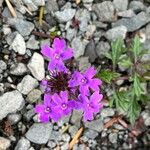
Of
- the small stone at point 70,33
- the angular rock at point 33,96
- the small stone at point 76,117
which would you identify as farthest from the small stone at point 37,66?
the small stone at point 76,117

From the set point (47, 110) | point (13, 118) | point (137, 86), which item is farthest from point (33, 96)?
point (137, 86)

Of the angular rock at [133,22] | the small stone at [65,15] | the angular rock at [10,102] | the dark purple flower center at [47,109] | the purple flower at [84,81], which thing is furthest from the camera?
the angular rock at [133,22]

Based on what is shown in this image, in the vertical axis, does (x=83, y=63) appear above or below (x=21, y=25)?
below

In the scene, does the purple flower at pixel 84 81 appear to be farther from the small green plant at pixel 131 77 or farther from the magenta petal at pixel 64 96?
the small green plant at pixel 131 77

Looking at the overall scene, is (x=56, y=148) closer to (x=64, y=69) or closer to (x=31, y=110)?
(x=31, y=110)

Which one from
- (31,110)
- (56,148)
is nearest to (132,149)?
(56,148)

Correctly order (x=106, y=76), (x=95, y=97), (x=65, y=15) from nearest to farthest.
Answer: (x=95, y=97), (x=106, y=76), (x=65, y=15)

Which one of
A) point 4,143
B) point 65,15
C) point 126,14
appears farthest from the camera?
point 126,14

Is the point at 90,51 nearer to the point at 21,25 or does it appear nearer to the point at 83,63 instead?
the point at 83,63
